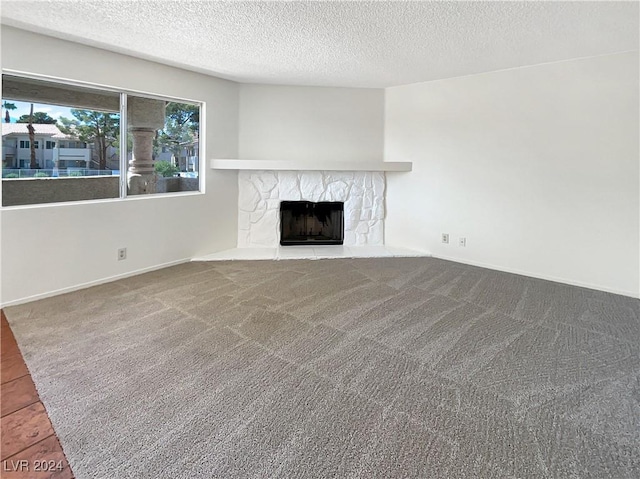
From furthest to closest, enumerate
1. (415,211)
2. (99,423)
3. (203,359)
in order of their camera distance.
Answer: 1. (415,211)
2. (203,359)
3. (99,423)

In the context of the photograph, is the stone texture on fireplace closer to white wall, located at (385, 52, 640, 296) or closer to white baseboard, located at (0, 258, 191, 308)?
white wall, located at (385, 52, 640, 296)

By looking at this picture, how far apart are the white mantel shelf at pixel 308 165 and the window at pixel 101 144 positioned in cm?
40

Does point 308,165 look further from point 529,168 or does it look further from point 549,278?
point 549,278

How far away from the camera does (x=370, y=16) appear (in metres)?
2.96

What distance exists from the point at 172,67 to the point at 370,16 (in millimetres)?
2550

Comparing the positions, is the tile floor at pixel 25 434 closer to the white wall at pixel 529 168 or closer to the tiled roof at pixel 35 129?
the tiled roof at pixel 35 129

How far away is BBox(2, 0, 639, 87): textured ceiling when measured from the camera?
2814 mm

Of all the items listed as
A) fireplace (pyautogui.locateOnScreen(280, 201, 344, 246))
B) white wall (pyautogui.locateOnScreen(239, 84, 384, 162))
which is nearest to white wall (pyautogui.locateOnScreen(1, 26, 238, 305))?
white wall (pyautogui.locateOnScreen(239, 84, 384, 162))

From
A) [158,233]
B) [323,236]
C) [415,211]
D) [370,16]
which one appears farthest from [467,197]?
[158,233]

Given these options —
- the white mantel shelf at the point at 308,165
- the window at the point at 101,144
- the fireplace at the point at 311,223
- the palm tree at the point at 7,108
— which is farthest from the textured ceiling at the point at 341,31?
the fireplace at the point at 311,223

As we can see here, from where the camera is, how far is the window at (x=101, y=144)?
3.49 m

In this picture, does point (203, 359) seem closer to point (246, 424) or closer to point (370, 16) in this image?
point (246, 424)

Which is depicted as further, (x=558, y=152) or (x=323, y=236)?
(x=323, y=236)

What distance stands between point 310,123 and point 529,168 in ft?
9.30
